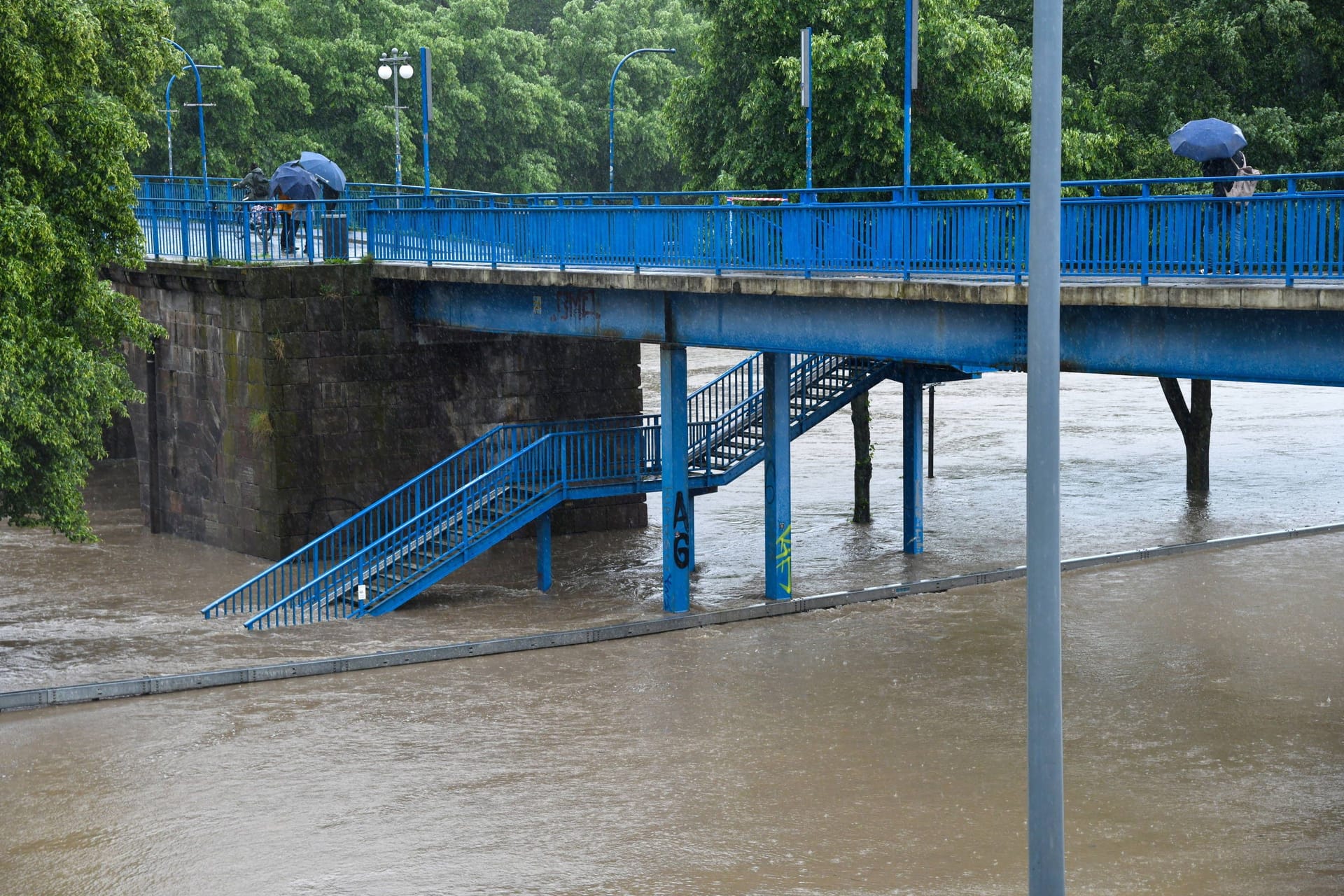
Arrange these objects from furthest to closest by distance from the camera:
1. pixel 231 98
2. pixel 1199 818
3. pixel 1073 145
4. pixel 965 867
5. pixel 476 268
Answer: pixel 231 98, pixel 1073 145, pixel 476 268, pixel 1199 818, pixel 965 867

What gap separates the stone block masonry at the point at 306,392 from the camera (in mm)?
28750

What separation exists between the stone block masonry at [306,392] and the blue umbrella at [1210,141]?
47.8 feet

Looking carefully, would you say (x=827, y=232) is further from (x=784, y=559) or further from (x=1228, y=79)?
(x=1228, y=79)

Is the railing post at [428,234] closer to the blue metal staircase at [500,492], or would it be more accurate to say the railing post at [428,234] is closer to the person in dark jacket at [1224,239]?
the blue metal staircase at [500,492]

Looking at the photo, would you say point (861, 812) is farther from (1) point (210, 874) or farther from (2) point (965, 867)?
(1) point (210, 874)

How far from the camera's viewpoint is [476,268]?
26.6m

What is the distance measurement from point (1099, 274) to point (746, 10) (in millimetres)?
13769

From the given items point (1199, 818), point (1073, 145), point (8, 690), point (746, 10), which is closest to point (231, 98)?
point (746, 10)

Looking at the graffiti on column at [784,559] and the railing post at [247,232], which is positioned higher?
the railing post at [247,232]

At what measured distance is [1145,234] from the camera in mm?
17031

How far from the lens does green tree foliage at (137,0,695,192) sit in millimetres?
58500

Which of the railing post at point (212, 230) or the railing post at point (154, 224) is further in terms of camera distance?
the railing post at point (154, 224)

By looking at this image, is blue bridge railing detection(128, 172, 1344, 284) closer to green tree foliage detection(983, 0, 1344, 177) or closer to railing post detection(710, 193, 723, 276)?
railing post detection(710, 193, 723, 276)

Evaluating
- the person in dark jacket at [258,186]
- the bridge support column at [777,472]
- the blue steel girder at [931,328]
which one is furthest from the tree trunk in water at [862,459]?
the person in dark jacket at [258,186]
